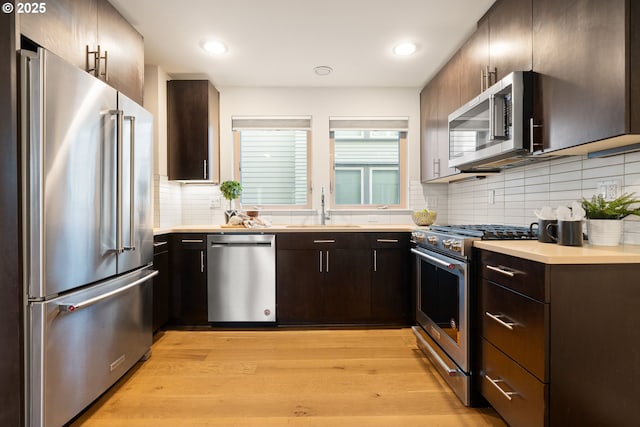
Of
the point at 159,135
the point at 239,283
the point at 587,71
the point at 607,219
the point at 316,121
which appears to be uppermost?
the point at 316,121

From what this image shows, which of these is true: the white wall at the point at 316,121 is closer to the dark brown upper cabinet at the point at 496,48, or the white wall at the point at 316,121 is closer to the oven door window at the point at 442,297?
the dark brown upper cabinet at the point at 496,48

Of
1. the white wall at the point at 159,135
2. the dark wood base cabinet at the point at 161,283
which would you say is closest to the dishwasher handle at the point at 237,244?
the dark wood base cabinet at the point at 161,283

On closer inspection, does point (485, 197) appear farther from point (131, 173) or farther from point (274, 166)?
point (131, 173)

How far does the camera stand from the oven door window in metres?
1.93

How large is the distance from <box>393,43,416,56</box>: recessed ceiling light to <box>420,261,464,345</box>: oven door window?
174 cm

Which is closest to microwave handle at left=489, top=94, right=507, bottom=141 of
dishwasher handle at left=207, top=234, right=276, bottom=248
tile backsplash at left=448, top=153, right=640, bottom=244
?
tile backsplash at left=448, top=153, right=640, bottom=244

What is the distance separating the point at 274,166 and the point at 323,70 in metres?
1.12

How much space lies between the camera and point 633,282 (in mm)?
1270

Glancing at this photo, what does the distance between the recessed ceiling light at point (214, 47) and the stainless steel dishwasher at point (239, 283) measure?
61.7 inches

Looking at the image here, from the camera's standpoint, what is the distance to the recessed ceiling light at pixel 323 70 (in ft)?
10.3

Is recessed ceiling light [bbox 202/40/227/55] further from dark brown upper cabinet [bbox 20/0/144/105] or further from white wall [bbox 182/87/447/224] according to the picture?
white wall [bbox 182/87/447/224]

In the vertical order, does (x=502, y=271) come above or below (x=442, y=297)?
above

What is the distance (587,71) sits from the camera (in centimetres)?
141

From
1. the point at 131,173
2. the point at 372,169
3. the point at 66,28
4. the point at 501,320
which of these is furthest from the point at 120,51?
the point at 501,320
